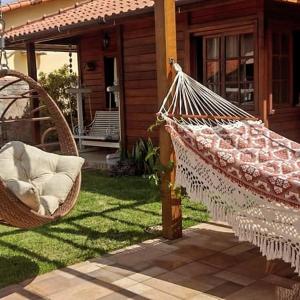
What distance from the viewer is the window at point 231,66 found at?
642 cm

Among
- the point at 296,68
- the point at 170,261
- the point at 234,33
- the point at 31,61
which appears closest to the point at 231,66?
the point at 234,33

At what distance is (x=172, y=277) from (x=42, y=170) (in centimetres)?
142

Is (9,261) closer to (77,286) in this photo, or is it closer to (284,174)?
(77,286)

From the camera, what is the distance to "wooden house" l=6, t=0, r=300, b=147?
610cm

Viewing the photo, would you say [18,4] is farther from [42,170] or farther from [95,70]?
[42,170]

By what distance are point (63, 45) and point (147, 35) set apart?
364 cm

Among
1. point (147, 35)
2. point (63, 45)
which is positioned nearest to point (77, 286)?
point (147, 35)

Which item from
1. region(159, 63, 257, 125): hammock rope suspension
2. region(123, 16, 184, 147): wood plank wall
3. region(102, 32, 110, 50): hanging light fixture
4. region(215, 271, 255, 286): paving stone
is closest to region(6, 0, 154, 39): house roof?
region(123, 16, 184, 147): wood plank wall

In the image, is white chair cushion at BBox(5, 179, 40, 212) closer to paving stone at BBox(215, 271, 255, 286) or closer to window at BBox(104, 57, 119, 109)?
paving stone at BBox(215, 271, 255, 286)

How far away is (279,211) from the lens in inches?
122

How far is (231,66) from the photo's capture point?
6617mm

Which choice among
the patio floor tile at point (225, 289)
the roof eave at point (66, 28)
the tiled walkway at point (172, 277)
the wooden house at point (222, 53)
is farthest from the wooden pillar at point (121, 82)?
the patio floor tile at point (225, 289)

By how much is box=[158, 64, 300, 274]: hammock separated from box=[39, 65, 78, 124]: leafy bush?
778 cm

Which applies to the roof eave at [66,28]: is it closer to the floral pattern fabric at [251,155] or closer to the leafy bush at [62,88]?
the leafy bush at [62,88]
